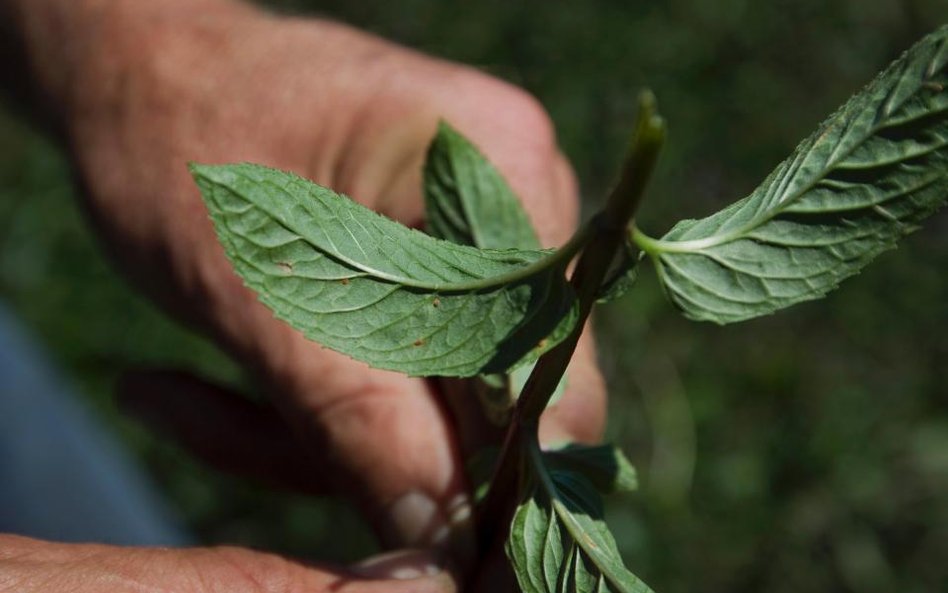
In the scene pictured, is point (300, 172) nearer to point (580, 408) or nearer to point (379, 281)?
point (580, 408)

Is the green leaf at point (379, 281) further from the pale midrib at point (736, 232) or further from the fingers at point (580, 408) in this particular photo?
the fingers at point (580, 408)

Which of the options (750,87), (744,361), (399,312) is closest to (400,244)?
(399,312)

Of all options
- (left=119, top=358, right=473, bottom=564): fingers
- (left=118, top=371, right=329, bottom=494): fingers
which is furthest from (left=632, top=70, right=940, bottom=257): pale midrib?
(left=118, top=371, right=329, bottom=494): fingers

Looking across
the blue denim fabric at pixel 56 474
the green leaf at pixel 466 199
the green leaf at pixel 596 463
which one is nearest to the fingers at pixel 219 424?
the blue denim fabric at pixel 56 474

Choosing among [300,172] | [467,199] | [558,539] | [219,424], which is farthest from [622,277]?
[219,424]

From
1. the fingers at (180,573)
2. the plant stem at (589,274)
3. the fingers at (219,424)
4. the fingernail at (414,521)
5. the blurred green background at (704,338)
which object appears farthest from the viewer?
the blurred green background at (704,338)

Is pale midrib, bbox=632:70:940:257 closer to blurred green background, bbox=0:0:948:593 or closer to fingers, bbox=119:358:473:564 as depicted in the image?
fingers, bbox=119:358:473:564

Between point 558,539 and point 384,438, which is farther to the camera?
point 384,438
